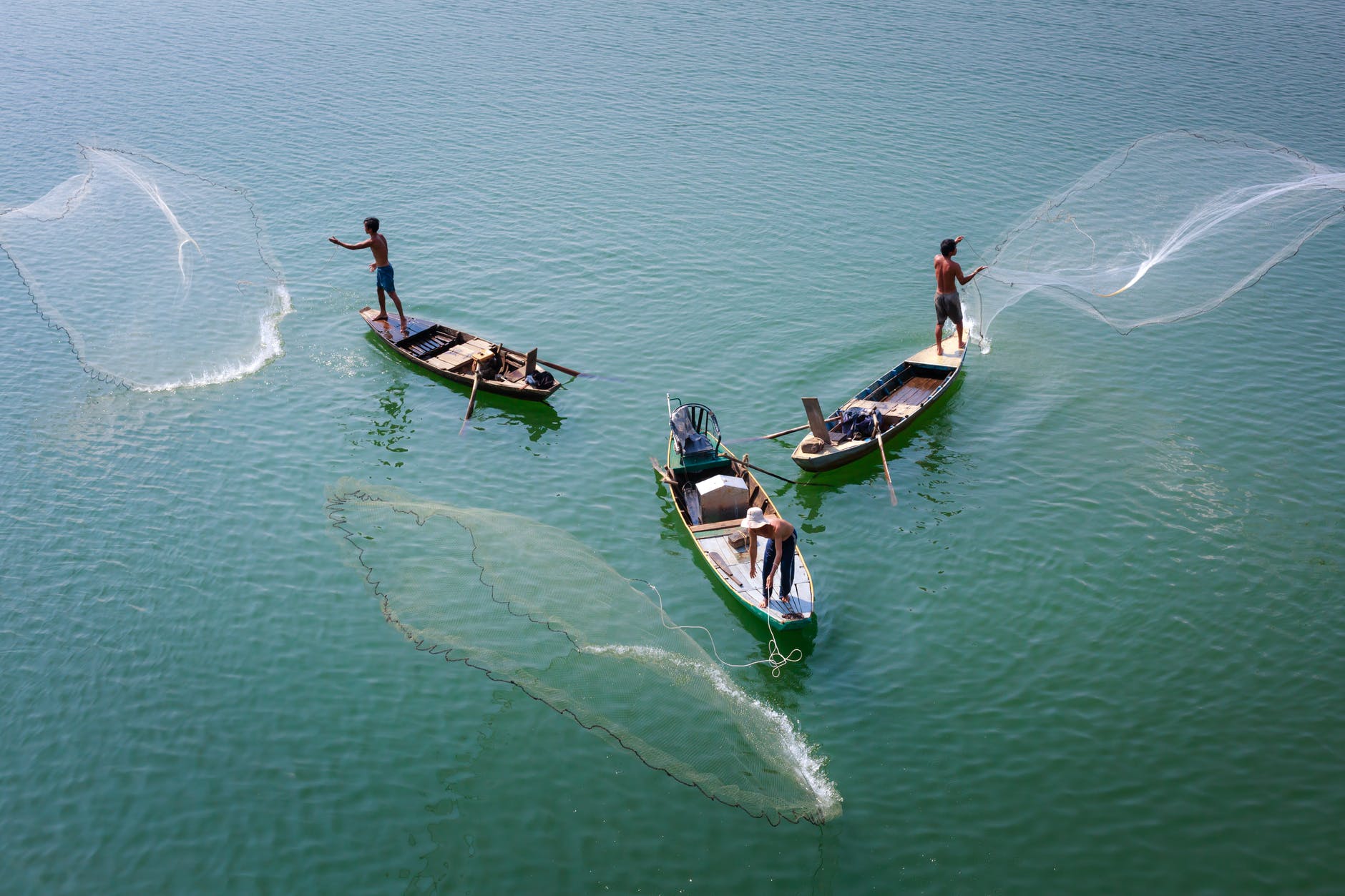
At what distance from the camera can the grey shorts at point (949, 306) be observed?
19234 mm

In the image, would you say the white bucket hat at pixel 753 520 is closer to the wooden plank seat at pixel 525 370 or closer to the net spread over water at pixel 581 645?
the net spread over water at pixel 581 645

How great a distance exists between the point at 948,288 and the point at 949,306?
35 cm

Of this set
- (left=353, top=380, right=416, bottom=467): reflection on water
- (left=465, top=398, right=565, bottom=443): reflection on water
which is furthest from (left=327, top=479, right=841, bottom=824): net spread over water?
(left=465, top=398, right=565, bottom=443): reflection on water

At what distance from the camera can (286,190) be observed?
2725 centimetres

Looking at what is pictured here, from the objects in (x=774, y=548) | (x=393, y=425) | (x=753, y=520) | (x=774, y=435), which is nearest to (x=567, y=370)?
(x=393, y=425)

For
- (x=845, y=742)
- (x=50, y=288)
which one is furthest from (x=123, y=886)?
(x=50, y=288)

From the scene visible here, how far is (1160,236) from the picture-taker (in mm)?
20297

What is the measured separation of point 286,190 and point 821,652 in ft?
69.5

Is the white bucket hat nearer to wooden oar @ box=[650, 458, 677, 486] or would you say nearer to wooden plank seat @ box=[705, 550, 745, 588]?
wooden plank seat @ box=[705, 550, 745, 588]

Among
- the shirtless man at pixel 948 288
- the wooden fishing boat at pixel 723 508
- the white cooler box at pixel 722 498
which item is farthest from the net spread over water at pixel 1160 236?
the white cooler box at pixel 722 498

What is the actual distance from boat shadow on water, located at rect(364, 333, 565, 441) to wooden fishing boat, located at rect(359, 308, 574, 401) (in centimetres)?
14

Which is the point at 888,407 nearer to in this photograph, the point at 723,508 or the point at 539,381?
the point at 723,508

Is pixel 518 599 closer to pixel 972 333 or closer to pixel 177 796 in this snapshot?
pixel 177 796

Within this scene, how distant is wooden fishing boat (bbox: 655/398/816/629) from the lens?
537 inches
